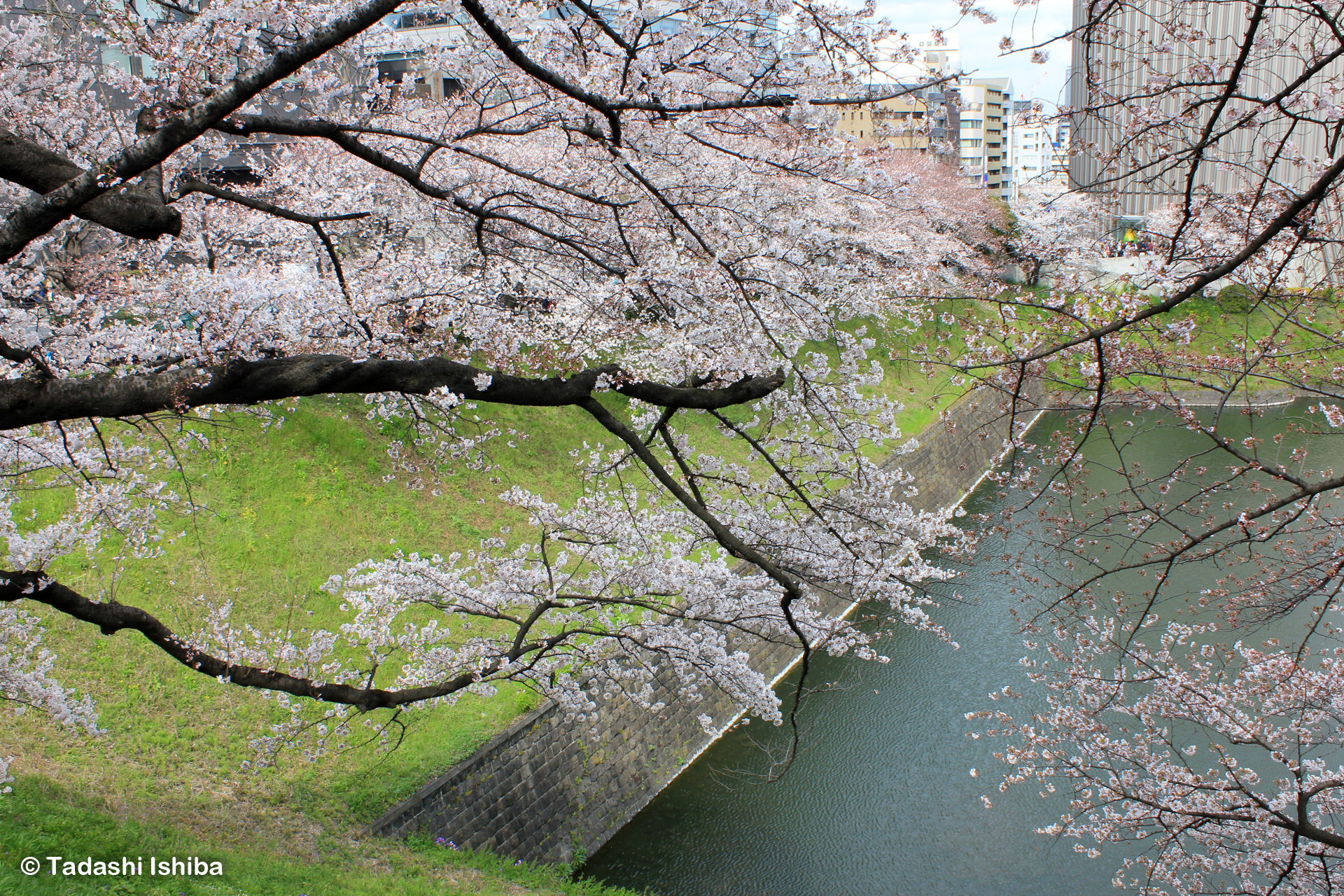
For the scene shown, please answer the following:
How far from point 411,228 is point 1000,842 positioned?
25.6ft

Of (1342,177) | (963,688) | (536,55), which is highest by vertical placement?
(536,55)

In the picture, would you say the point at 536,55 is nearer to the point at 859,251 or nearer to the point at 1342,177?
the point at 1342,177

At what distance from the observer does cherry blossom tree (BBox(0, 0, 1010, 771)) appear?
284 centimetres

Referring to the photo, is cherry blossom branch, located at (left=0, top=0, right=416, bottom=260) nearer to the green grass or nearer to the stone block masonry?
the green grass

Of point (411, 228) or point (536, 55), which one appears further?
point (411, 228)

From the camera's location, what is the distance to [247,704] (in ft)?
21.8

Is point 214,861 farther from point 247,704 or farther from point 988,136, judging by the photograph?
point 988,136

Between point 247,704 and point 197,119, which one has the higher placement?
point 197,119

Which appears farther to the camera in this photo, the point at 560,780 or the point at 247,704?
the point at 560,780

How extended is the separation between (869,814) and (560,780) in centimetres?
→ 279

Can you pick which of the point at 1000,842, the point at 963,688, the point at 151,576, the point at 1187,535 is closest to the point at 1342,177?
the point at 1187,535

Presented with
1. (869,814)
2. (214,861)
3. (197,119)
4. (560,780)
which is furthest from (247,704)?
(197,119)

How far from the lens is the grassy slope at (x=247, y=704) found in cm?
511

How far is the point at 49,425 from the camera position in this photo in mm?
4867
